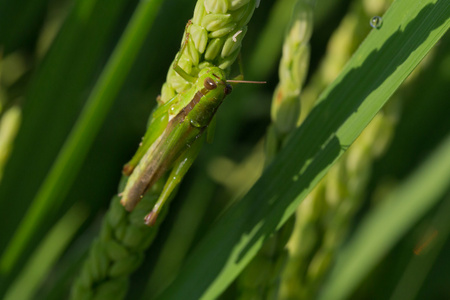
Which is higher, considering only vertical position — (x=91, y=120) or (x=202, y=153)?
(x=91, y=120)

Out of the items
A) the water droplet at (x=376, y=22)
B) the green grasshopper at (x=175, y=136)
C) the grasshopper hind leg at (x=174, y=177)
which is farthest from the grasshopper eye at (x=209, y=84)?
the water droplet at (x=376, y=22)

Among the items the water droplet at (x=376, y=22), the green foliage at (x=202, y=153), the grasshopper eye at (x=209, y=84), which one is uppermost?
the water droplet at (x=376, y=22)

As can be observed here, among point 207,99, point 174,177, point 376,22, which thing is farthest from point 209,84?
point 376,22

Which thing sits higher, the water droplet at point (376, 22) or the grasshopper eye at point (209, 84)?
the water droplet at point (376, 22)

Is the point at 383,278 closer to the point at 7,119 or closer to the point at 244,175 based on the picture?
the point at 244,175

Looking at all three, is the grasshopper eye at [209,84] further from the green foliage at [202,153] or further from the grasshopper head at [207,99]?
the green foliage at [202,153]

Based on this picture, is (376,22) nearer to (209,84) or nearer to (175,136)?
(209,84)

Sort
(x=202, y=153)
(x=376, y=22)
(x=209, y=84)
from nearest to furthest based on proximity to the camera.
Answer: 1. (x=376, y=22)
2. (x=209, y=84)
3. (x=202, y=153)
